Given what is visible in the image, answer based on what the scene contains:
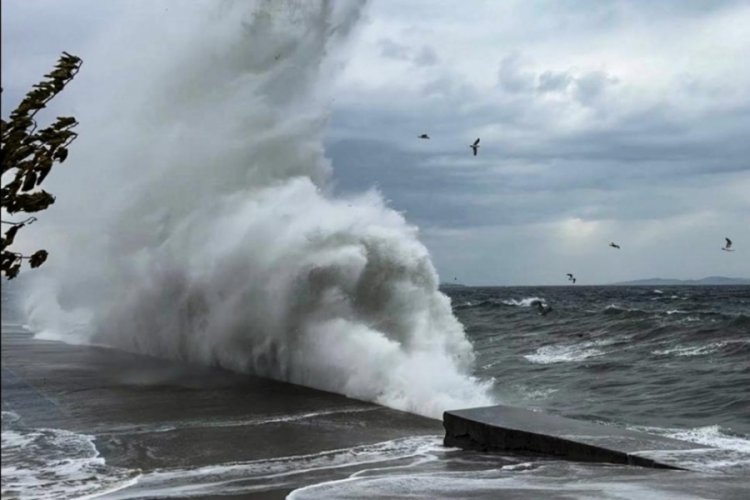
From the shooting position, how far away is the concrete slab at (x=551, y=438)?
855 centimetres

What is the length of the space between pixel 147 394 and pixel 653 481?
914cm

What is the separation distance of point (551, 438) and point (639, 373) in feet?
32.8

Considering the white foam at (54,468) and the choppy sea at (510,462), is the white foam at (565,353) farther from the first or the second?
the white foam at (54,468)

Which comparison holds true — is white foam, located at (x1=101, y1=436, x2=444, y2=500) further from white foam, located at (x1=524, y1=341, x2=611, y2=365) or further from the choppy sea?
white foam, located at (x1=524, y1=341, x2=611, y2=365)

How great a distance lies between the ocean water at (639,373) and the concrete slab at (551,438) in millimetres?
733

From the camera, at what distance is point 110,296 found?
1021 inches

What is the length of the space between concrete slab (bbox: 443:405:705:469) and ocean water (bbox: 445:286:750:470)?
0.73 meters

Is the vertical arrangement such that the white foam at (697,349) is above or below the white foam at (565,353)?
above

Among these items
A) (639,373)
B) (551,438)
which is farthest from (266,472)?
(639,373)

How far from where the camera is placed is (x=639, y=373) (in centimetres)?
1831

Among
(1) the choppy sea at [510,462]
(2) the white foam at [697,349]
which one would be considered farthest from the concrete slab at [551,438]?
(2) the white foam at [697,349]

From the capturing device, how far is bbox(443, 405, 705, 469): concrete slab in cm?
855

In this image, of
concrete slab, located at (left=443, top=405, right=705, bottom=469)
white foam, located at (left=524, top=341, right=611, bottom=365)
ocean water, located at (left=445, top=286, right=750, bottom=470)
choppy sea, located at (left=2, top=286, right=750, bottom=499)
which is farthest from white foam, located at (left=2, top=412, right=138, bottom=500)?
white foam, located at (left=524, top=341, right=611, bottom=365)

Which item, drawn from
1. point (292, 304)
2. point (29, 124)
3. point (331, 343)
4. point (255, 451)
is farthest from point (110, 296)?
point (29, 124)
